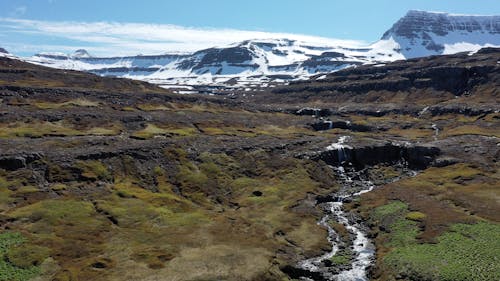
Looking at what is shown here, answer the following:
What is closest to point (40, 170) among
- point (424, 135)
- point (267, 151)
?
point (267, 151)

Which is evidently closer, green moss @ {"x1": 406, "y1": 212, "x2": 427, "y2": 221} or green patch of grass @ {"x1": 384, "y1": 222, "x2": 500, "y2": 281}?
green patch of grass @ {"x1": 384, "y1": 222, "x2": 500, "y2": 281}

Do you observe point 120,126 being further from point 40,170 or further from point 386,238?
point 386,238

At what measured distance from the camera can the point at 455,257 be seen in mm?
72000

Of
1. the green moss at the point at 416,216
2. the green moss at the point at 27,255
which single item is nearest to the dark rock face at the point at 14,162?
the green moss at the point at 27,255

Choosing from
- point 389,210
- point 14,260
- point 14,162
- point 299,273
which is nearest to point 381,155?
point 389,210

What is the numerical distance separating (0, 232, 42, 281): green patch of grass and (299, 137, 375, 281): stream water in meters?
39.7

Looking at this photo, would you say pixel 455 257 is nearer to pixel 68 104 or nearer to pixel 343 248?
pixel 343 248

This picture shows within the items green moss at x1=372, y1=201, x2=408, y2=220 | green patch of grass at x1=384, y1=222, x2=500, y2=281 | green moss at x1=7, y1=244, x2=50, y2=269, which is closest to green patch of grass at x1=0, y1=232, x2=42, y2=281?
green moss at x1=7, y1=244, x2=50, y2=269

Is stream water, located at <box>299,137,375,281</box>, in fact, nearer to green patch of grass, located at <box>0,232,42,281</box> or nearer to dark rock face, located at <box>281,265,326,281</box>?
dark rock face, located at <box>281,265,326,281</box>

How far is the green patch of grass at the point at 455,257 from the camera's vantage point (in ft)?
219

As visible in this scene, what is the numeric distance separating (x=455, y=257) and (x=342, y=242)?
67.5 ft

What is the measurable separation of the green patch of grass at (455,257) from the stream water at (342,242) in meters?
4.87

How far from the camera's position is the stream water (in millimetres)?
73250

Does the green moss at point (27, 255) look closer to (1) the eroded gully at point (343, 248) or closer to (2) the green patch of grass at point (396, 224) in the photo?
(1) the eroded gully at point (343, 248)
